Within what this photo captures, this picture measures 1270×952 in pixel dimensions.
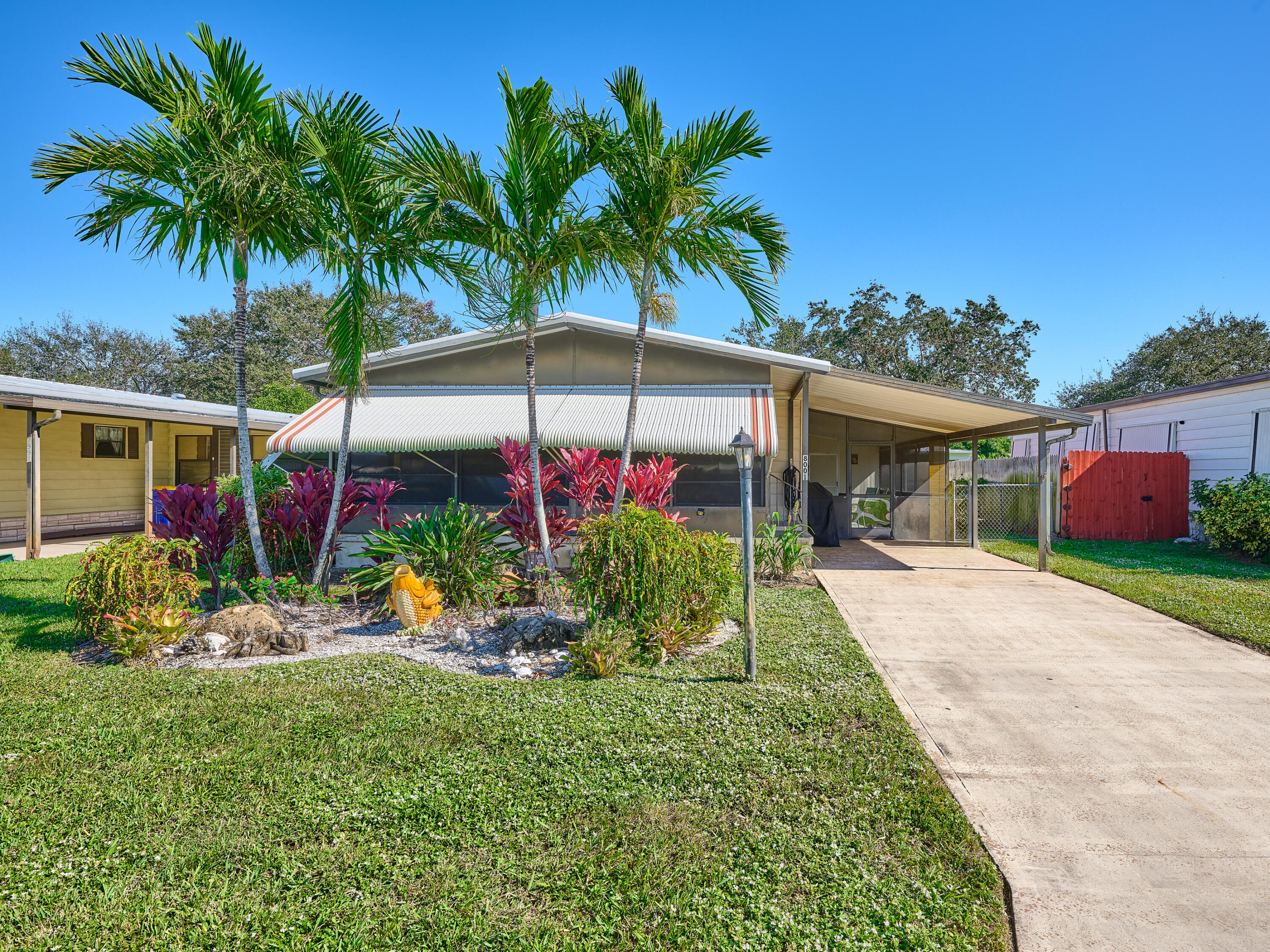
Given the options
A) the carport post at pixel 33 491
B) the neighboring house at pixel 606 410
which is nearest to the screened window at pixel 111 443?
the carport post at pixel 33 491

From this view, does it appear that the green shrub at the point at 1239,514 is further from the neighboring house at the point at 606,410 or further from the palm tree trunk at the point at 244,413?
the palm tree trunk at the point at 244,413

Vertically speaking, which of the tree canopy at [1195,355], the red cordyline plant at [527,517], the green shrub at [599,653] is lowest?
the green shrub at [599,653]

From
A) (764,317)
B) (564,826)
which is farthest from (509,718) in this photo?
(764,317)

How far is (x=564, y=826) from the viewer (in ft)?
9.53

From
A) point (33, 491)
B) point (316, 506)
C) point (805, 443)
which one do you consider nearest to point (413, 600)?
point (316, 506)

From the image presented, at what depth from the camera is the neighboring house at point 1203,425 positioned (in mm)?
12789

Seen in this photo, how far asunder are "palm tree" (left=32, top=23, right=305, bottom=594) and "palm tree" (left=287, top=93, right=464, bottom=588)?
33 centimetres

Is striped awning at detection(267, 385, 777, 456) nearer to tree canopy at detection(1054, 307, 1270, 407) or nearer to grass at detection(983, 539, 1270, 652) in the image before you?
grass at detection(983, 539, 1270, 652)

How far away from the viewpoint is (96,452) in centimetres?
1484

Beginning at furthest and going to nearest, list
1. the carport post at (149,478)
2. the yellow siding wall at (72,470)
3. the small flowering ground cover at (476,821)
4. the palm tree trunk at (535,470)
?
the yellow siding wall at (72,470)
the carport post at (149,478)
the palm tree trunk at (535,470)
the small flowering ground cover at (476,821)

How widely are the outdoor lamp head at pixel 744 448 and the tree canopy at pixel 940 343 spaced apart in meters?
24.5

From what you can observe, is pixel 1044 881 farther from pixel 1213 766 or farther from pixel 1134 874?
pixel 1213 766

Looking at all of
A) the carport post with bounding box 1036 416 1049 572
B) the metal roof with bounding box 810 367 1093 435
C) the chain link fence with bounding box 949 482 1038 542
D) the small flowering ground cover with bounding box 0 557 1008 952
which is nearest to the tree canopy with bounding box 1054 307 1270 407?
the chain link fence with bounding box 949 482 1038 542

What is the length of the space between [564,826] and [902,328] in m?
30.6
